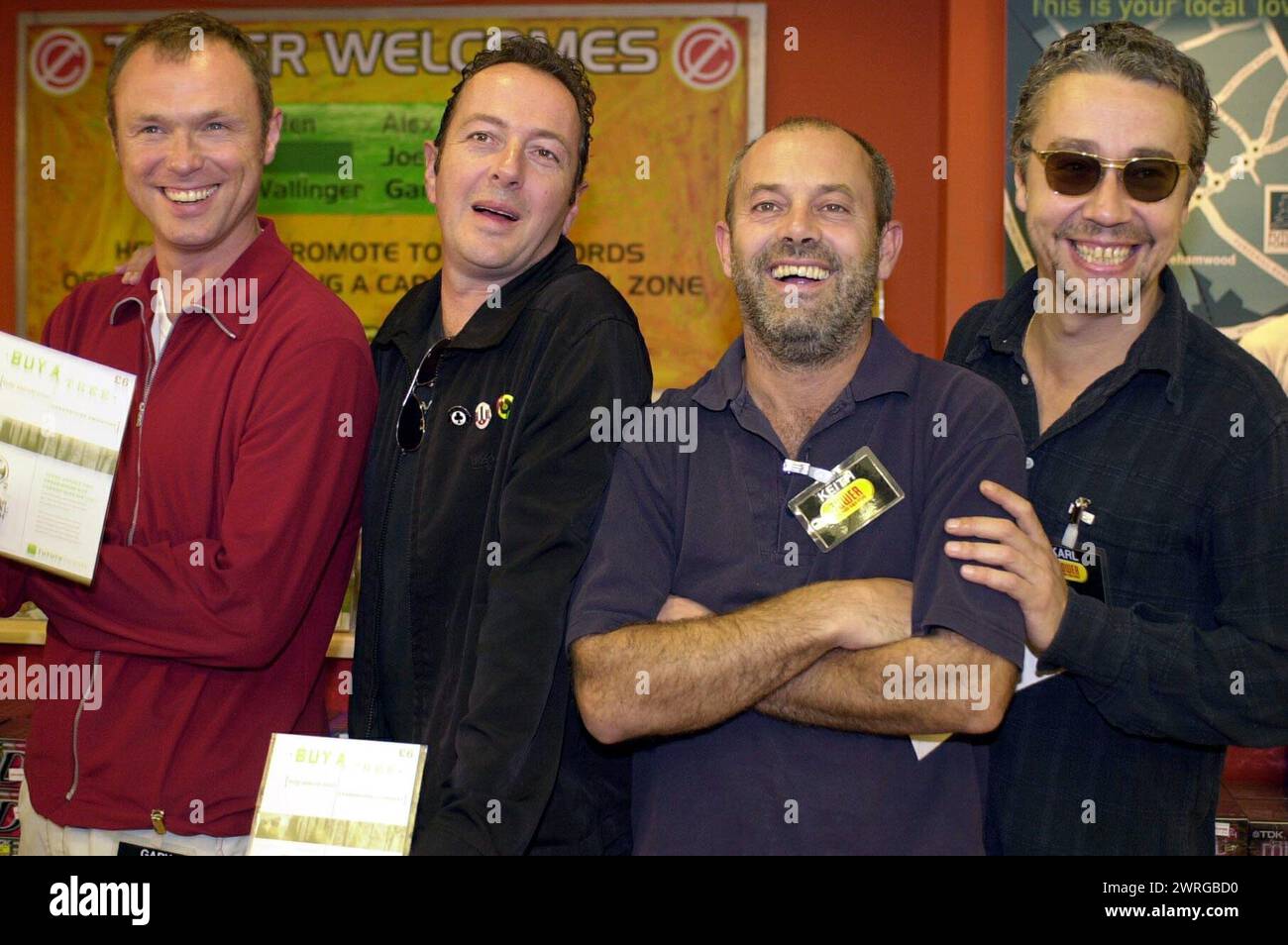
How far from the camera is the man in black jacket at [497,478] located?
1999 millimetres

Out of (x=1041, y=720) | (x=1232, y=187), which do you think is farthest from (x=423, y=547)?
(x=1232, y=187)

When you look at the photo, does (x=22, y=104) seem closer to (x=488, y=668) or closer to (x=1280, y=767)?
(x=488, y=668)

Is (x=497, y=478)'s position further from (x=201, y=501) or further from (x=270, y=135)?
(x=270, y=135)

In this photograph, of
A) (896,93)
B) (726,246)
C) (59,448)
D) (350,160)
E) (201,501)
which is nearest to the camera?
(59,448)

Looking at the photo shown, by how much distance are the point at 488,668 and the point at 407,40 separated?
3.65 meters

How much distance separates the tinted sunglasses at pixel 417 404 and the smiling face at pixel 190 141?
462 mm

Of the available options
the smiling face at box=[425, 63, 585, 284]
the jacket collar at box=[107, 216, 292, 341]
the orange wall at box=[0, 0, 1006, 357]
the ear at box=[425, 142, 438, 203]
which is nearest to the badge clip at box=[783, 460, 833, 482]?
the smiling face at box=[425, 63, 585, 284]

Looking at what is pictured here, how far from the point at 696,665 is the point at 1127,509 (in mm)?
824

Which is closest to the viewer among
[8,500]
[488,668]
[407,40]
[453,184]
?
[488,668]

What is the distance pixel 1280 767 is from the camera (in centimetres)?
388

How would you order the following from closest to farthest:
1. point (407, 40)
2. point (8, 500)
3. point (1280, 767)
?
point (8, 500) < point (1280, 767) < point (407, 40)

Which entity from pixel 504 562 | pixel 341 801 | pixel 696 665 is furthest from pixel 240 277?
pixel 696 665

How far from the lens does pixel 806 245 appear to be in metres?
2.26
